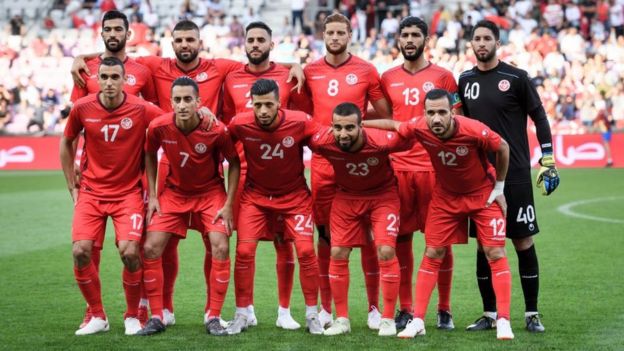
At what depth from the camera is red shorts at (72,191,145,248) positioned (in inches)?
312

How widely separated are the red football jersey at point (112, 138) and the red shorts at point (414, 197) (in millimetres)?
2066

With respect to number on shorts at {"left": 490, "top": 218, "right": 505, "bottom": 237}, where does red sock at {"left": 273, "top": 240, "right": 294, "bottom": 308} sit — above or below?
below

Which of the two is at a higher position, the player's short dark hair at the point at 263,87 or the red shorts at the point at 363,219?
the player's short dark hair at the point at 263,87

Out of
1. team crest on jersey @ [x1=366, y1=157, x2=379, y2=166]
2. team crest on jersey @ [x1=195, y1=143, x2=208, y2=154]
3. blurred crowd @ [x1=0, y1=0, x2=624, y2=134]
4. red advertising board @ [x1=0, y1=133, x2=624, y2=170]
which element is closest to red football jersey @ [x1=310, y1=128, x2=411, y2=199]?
team crest on jersey @ [x1=366, y1=157, x2=379, y2=166]

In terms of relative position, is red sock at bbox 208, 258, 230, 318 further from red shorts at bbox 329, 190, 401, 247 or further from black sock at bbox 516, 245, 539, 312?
black sock at bbox 516, 245, 539, 312

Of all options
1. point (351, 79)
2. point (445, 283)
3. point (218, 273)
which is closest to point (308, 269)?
point (218, 273)

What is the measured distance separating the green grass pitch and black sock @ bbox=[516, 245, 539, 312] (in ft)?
0.75

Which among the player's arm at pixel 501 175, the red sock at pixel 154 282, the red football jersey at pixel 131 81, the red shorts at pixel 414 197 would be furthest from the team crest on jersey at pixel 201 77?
the player's arm at pixel 501 175

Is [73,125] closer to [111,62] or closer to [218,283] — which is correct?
[111,62]

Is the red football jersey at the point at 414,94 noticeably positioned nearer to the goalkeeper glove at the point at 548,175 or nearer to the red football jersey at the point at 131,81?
the goalkeeper glove at the point at 548,175

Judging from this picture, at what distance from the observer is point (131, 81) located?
8.63m

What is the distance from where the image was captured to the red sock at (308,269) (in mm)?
8055

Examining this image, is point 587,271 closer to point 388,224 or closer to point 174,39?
point 388,224

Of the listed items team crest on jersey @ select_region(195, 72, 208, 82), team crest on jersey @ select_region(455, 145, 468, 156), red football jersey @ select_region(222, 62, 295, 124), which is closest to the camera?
team crest on jersey @ select_region(455, 145, 468, 156)
